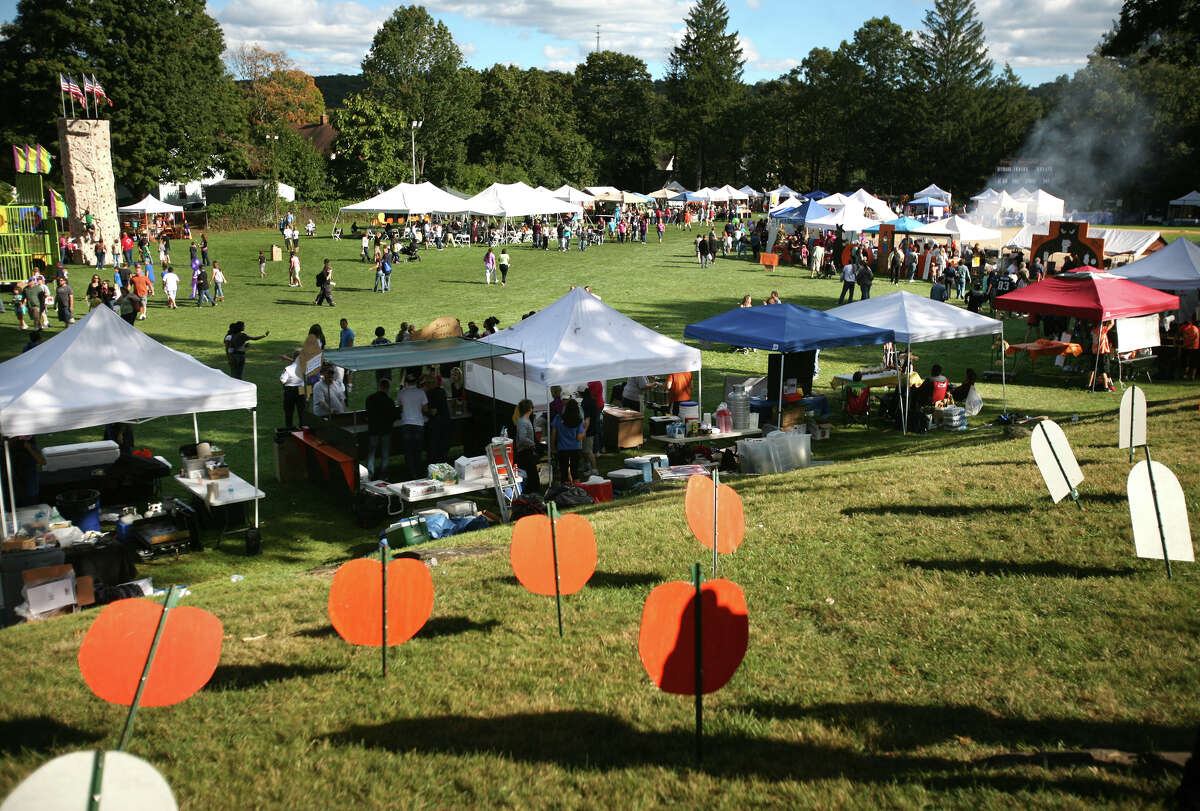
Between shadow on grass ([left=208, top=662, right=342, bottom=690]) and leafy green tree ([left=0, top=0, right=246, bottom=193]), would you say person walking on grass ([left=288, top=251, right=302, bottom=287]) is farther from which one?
shadow on grass ([left=208, top=662, right=342, bottom=690])

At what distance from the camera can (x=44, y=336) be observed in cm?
2169

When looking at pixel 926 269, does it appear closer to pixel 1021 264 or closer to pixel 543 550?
pixel 1021 264

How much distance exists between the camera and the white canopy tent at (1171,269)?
1941 cm

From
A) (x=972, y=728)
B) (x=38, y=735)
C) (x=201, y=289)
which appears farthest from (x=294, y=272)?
(x=972, y=728)

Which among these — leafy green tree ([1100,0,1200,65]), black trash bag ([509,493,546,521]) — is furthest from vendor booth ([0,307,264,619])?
leafy green tree ([1100,0,1200,65])

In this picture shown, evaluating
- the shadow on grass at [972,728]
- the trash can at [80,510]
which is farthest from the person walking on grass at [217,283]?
the shadow on grass at [972,728]

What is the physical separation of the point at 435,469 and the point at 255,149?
62425 millimetres

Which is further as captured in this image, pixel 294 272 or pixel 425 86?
pixel 425 86

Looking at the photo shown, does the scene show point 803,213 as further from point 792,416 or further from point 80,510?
point 80,510

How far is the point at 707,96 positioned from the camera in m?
84.1

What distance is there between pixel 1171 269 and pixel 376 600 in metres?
20.7

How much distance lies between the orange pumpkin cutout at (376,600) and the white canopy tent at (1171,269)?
19708 mm

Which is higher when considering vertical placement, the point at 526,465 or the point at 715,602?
the point at 715,602

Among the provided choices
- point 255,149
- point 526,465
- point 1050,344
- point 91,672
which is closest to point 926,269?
point 1050,344
